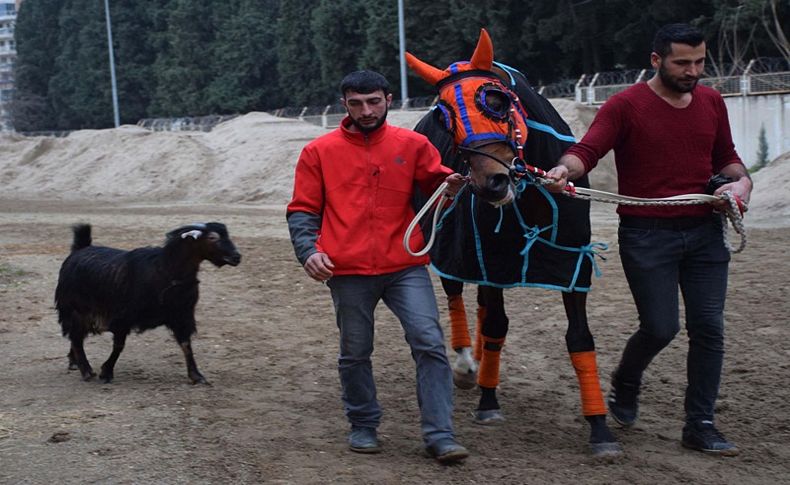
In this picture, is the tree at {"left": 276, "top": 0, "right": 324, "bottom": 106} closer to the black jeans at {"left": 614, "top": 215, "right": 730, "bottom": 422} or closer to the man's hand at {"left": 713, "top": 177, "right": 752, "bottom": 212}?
the black jeans at {"left": 614, "top": 215, "right": 730, "bottom": 422}

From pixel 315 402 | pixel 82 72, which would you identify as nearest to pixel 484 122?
pixel 315 402

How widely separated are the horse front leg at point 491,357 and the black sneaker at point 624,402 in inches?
27.7

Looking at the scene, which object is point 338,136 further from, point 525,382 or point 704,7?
point 704,7

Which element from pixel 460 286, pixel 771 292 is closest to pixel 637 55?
pixel 771 292

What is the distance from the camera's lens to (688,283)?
536 cm

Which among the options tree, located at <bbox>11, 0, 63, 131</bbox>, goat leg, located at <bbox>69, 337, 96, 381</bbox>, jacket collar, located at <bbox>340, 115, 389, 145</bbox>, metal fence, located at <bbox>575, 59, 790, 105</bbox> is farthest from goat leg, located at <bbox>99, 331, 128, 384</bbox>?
tree, located at <bbox>11, 0, 63, 131</bbox>

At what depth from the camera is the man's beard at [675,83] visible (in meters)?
5.11

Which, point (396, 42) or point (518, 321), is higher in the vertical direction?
point (396, 42)

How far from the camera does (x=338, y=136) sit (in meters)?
5.28

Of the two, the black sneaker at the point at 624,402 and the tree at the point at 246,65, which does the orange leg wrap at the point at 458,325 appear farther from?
the tree at the point at 246,65

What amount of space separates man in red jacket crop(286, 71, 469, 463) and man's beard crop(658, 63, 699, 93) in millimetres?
1180

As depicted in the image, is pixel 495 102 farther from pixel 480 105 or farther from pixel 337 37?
pixel 337 37

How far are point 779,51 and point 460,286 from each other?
2721cm

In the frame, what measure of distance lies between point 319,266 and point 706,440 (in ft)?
7.29
